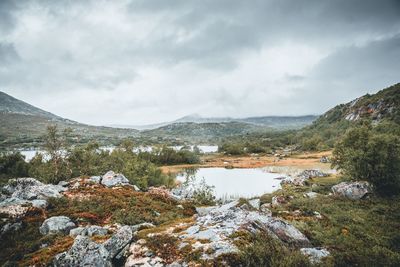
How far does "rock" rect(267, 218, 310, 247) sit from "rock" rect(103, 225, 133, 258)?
261 inches

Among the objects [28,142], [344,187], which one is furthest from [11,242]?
[28,142]

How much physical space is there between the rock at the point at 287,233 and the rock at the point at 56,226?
1184cm

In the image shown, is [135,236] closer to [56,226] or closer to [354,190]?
[56,226]

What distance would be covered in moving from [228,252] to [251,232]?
79.8 inches

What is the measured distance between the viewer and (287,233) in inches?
488

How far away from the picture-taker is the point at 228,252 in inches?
361

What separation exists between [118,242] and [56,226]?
7.21 m

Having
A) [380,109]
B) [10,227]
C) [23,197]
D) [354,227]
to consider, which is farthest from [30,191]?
[380,109]

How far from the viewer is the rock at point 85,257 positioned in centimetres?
909

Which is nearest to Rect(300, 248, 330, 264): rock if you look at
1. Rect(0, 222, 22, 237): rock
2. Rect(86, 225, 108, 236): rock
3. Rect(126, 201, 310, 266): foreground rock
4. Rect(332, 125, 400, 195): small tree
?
Rect(126, 201, 310, 266): foreground rock

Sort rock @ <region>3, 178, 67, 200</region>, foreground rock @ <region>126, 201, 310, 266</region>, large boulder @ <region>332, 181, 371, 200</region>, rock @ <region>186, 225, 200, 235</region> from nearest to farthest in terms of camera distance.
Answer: foreground rock @ <region>126, 201, 310, 266</region> < rock @ <region>186, 225, 200, 235</region> < rock @ <region>3, 178, 67, 200</region> < large boulder @ <region>332, 181, 371, 200</region>

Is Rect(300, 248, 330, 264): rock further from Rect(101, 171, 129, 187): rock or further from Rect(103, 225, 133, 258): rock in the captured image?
Rect(101, 171, 129, 187): rock

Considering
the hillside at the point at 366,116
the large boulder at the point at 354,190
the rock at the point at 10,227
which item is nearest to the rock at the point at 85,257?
the rock at the point at 10,227

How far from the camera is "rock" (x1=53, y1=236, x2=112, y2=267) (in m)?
9.09
